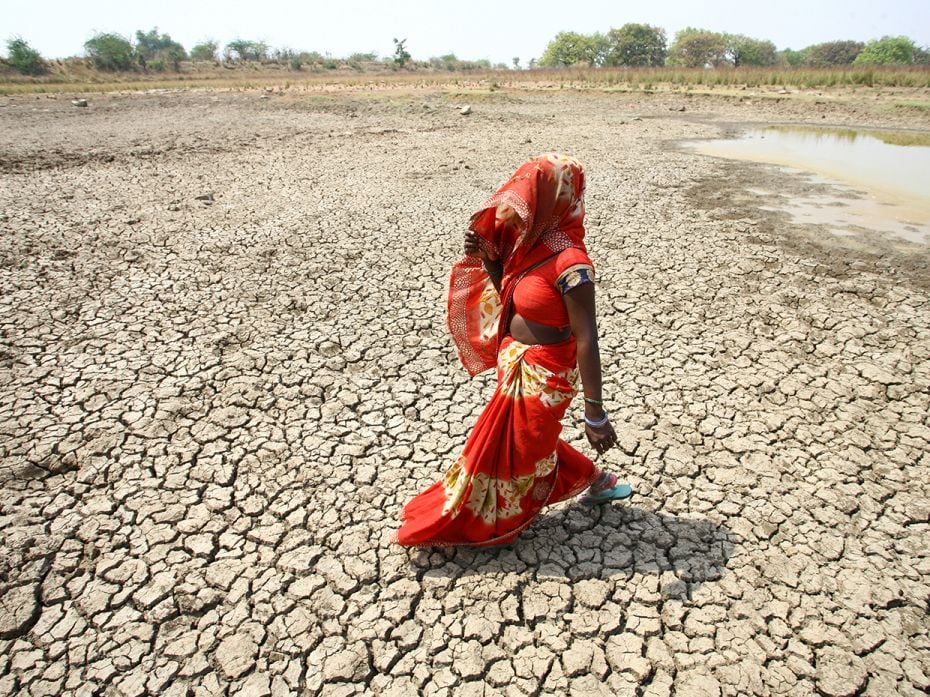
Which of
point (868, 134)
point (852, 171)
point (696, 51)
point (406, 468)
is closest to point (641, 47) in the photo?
point (696, 51)

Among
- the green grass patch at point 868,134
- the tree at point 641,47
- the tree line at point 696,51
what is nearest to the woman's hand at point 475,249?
the green grass patch at point 868,134

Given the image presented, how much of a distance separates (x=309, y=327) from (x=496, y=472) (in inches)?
101

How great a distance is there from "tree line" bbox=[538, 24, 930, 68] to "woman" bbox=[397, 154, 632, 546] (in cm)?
5900

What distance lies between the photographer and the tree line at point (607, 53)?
148 feet

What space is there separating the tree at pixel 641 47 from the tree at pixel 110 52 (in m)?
46.5

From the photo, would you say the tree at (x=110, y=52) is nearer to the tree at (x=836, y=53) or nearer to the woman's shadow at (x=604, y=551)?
the woman's shadow at (x=604, y=551)

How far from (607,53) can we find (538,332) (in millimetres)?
77863

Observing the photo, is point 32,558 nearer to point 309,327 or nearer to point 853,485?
point 309,327

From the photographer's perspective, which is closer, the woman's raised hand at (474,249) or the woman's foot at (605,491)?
the woman's raised hand at (474,249)

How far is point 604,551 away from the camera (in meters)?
2.39

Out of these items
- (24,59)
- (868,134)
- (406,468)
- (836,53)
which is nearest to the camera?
(406,468)

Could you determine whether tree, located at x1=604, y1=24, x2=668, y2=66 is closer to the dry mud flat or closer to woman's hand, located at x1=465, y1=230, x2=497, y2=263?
the dry mud flat

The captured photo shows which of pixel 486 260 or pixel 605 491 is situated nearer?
pixel 486 260

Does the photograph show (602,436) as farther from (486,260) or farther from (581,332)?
(486,260)
